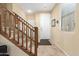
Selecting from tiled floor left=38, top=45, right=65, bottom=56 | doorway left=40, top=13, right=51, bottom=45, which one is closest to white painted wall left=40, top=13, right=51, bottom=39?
doorway left=40, top=13, right=51, bottom=45

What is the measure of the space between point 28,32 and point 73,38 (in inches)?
43.9

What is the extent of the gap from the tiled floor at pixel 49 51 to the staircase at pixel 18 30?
0.70 metres

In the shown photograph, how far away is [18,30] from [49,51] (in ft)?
5.14

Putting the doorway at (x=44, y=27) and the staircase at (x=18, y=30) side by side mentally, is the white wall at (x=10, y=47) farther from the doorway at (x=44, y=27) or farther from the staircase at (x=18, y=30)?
the doorway at (x=44, y=27)

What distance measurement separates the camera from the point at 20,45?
11.0ft

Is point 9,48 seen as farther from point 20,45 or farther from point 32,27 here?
point 32,27

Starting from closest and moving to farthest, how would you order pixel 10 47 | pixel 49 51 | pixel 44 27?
pixel 10 47, pixel 44 27, pixel 49 51

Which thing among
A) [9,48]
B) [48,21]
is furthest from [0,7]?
[48,21]

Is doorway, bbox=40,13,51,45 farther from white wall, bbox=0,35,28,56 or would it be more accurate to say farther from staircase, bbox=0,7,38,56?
white wall, bbox=0,35,28,56

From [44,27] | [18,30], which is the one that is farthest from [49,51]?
[18,30]

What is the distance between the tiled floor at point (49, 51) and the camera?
159 inches

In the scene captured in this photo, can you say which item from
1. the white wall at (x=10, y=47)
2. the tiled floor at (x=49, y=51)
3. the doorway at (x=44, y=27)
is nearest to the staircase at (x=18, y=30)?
the white wall at (x=10, y=47)

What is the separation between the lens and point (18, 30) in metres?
3.26

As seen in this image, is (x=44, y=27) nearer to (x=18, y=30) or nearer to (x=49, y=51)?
(x=49, y=51)
